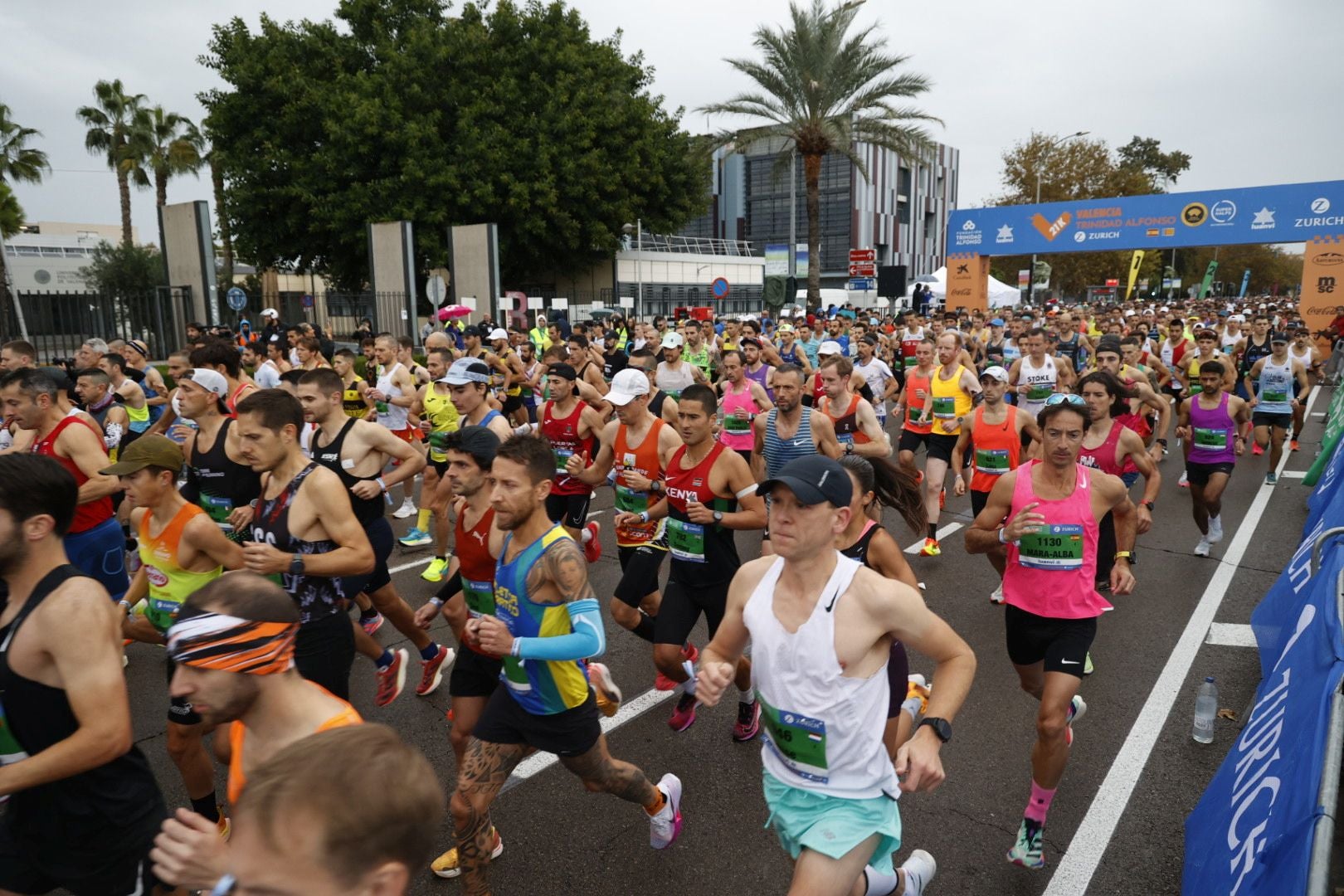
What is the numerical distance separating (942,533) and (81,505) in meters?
7.70

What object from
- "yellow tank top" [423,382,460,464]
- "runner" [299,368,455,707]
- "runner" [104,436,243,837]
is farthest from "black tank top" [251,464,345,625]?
"yellow tank top" [423,382,460,464]

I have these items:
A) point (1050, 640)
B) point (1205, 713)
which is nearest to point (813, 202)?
point (1205, 713)

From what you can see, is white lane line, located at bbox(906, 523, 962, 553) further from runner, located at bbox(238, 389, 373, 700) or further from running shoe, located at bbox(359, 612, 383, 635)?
runner, located at bbox(238, 389, 373, 700)

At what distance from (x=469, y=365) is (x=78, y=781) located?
4.27m

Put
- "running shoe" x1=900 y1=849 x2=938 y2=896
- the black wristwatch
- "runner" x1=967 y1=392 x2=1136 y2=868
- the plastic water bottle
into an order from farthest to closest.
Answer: the plastic water bottle → "runner" x1=967 y1=392 x2=1136 y2=868 → "running shoe" x1=900 y1=849 x2=938 y2=896 → the black wristwatch

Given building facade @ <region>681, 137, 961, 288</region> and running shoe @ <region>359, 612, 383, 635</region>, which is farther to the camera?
building facade @ <region>681, 137, 961, 288</region>

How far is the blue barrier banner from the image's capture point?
2.63 metres

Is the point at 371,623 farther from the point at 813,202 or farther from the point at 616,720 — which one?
the point at 813,202

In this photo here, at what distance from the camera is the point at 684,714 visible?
509cm

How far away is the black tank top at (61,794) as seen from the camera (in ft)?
8.23

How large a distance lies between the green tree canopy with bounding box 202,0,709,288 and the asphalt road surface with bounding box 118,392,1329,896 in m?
26.3

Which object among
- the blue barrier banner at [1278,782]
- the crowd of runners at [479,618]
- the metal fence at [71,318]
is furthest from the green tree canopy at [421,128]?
the blue barrier banner at [1278,782]

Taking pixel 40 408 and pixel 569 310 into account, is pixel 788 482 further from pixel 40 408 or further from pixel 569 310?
pixel 569 310

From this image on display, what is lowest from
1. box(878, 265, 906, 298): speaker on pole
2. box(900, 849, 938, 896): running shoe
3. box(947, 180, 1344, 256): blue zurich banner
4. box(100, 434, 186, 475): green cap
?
box(900, 849, 938, 896): running shoe
